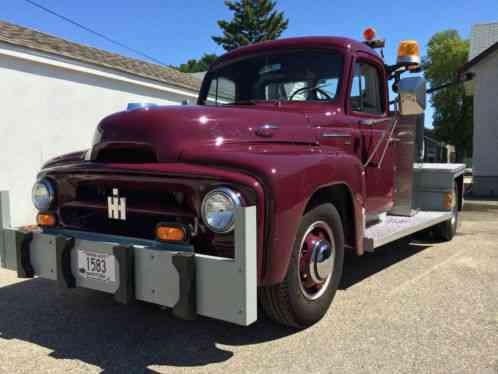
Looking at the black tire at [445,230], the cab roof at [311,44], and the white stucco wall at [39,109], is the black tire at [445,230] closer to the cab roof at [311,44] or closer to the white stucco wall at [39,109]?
the cab roof at [311,44]

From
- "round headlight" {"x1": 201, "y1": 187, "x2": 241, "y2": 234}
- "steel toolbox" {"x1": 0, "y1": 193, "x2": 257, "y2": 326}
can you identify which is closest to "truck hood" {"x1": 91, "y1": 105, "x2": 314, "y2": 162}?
"round headlight" {"x1": 201, "y1": 187, "x2": 241, "y2": 234}

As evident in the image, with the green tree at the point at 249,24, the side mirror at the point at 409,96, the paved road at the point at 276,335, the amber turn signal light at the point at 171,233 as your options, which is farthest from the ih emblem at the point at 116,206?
the green tree at the point at 249,24

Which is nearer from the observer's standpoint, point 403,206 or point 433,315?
point 433,315

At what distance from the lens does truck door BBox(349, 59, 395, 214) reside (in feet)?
13.3

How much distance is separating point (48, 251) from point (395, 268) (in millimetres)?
3346

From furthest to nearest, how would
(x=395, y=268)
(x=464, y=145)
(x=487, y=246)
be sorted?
(x=464, y=145), (x=487, y=246), (x=395, y=268)

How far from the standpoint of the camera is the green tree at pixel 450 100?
124 ft

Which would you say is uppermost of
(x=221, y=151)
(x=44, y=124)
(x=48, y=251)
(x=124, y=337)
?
(x=44, y=124)

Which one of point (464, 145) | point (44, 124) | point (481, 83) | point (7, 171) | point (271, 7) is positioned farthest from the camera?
point (464, 145)

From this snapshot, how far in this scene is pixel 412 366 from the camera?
2.55 meters

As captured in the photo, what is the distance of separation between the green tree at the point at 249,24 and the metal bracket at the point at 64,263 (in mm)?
33458

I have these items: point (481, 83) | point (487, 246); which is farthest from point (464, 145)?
point (487, 246)

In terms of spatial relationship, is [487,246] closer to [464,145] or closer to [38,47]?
[38,47]

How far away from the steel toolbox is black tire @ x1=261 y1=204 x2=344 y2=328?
1.69ft
